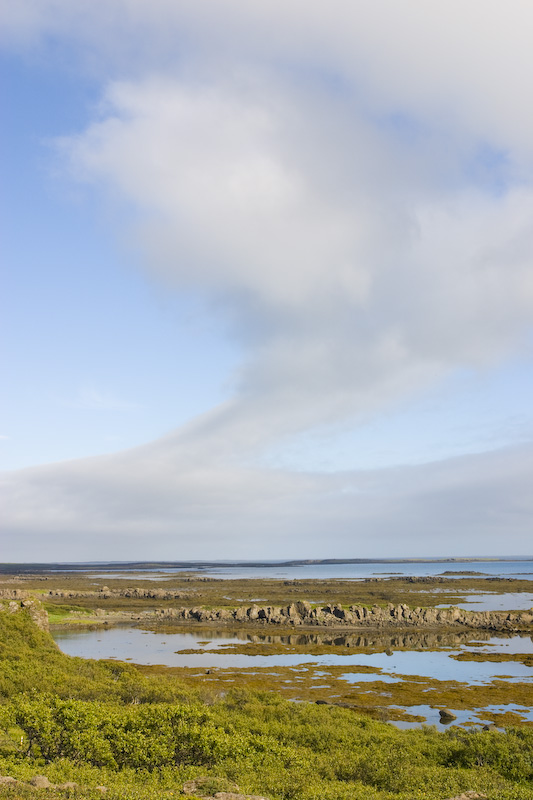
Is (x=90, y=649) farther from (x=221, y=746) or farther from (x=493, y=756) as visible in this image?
(x=493, y=756)

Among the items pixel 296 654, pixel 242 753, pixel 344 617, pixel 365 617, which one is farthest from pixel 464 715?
pixel 344 617

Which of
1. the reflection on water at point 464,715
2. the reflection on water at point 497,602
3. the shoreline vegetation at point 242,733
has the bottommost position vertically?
the reflection on water at point 497,602

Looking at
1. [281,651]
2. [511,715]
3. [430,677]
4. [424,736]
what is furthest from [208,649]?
[424,736]

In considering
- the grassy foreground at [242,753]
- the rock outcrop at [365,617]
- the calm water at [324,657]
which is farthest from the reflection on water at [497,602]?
the grassy foreground at [242,753]

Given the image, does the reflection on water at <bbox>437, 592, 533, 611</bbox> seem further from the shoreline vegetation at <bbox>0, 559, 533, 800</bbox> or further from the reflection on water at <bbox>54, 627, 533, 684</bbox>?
the shoreline vegetation at <bbox>0, 559, 533, 800</bbox>

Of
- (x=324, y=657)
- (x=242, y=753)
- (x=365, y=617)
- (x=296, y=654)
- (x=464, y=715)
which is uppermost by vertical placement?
(x=242, y=753)

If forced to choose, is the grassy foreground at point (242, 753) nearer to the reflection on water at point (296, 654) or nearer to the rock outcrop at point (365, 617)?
the reflection on water at point (296, 654)

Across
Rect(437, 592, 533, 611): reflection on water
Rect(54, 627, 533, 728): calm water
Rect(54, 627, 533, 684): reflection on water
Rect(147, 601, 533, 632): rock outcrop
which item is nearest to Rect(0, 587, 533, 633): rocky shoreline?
Rect(147, 601, 533, 632): rock outcrop

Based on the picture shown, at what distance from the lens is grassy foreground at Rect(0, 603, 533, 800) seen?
22.0 metres

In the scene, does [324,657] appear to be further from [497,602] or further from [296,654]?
[497,602]

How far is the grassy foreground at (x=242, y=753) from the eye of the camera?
22.0 meters

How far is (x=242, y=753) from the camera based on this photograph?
88.4ft

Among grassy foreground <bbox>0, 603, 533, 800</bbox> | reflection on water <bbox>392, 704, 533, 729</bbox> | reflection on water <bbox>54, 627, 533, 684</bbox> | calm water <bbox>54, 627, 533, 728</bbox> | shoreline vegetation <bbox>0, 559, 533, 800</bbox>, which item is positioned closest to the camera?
grassy foreground <bbox>0, 603, 533, 800</bbox>

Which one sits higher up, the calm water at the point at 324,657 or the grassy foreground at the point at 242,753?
the grassy foreground at the point at 242,753
